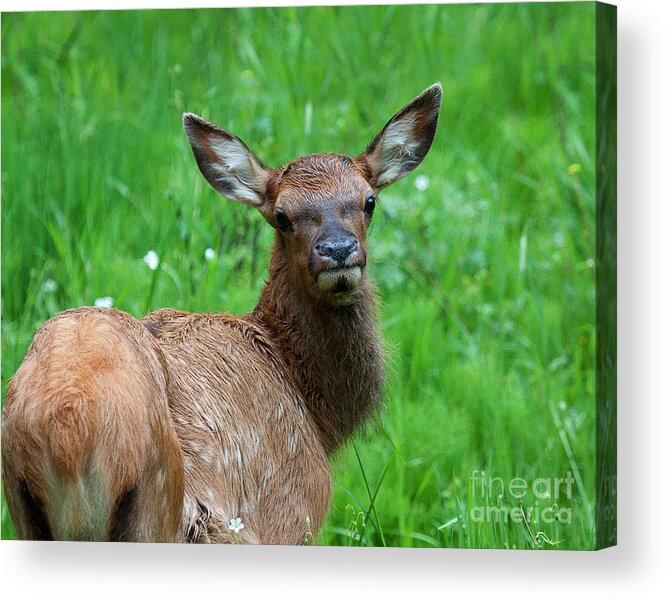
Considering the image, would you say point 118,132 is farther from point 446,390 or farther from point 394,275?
point 446,390

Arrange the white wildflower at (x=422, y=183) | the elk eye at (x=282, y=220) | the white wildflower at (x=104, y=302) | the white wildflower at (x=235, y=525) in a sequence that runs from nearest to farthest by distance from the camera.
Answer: the white wildflower at (x=235, y=525) < the elk eye at (x=282, y=220) < the white wildflower at (x=104, y=302) < the white wildflower at (x=422, y=183)

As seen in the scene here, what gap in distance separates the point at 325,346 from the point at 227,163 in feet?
2.67

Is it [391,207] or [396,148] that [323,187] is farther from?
[391,207]

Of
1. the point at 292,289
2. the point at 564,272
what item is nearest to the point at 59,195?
the point at 292,289

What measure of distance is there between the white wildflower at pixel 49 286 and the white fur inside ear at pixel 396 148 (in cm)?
158

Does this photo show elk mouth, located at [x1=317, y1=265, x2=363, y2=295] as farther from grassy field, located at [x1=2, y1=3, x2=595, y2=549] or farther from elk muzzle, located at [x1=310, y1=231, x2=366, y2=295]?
grassy field, located at [x1=2, y1=3, x2=595, y2=549]

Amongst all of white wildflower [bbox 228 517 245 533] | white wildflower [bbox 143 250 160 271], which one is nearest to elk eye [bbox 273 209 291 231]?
white wildflower [bbox 143 250 160 271]

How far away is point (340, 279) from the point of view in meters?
5.14

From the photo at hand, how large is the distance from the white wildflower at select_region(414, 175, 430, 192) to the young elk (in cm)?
113

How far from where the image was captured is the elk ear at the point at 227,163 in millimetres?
5457

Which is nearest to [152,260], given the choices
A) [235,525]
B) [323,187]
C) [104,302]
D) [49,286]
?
[104,302]

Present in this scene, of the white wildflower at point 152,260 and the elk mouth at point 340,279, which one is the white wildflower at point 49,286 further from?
the elk mouth at point 340,279

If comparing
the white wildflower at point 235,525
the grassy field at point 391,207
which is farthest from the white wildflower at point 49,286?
the white wildflower at point 235,525

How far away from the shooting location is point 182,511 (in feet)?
15.4
